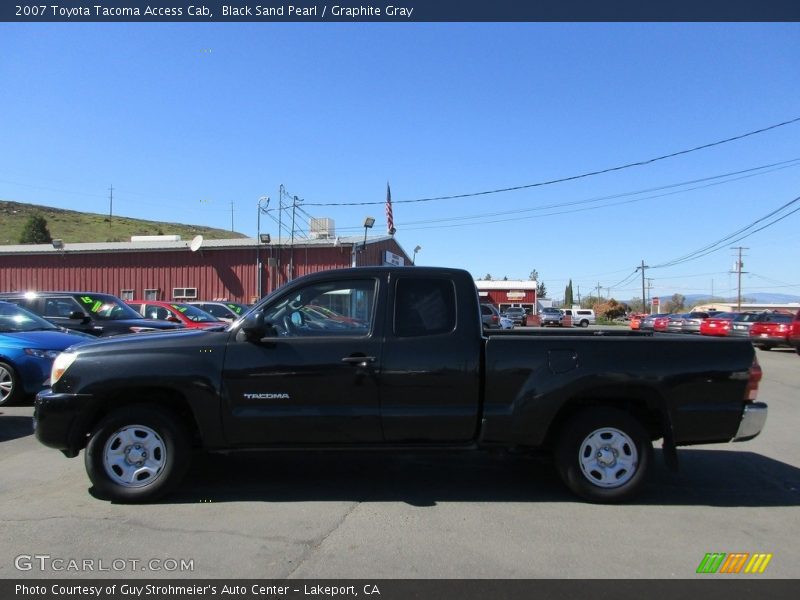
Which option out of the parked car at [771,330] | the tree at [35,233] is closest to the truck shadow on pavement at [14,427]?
the parked car at [771,330]

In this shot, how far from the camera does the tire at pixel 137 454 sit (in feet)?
15.3

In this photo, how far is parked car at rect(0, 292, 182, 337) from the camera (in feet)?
38.0

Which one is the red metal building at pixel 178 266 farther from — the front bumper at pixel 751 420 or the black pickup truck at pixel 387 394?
the front bumper at pixel 751 420

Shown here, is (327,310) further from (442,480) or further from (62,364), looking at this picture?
(62,364)

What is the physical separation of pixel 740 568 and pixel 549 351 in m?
1.89

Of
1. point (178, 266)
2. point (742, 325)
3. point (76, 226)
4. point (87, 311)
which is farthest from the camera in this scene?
point (76, 226)

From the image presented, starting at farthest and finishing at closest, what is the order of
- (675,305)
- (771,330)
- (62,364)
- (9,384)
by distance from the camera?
(675,305), (771,330), (9,384), (62,364)

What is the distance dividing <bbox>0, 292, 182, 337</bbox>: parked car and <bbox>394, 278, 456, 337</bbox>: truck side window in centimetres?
838

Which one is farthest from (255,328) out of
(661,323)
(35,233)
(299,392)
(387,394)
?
(35,233)

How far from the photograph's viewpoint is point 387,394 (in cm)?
466

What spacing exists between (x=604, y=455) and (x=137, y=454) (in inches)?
149

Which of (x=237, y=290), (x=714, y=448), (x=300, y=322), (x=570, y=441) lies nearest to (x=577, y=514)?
(x=570, y=441)
